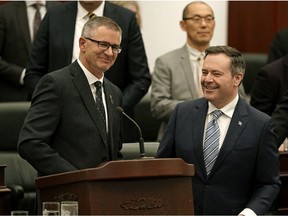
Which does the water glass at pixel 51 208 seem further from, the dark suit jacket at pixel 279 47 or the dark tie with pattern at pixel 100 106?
the dark suit jacket at pixel 279 47

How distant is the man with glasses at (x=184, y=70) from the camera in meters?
6.33

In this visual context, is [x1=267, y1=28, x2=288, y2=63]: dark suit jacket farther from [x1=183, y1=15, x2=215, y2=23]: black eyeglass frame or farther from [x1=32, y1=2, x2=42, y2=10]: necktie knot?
[x1=32, y1=2, x2=42, y2=10]: necktie knot

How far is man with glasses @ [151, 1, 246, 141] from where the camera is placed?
6.33 metres

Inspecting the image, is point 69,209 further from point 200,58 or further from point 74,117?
point 200,58

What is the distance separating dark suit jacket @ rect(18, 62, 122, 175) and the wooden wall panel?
4.61m

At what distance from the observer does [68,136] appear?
4520 millimetres

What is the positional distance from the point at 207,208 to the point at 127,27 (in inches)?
65.9

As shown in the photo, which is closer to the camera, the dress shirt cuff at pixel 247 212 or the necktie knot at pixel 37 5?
the dress shirt cuff at pixel 247 212

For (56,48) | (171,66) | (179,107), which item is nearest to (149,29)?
(171,66)

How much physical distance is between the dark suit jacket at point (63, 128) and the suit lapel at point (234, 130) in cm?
55

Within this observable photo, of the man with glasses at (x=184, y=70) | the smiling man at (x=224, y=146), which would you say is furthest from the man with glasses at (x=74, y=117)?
the man with glasses at (x=184, y=70)

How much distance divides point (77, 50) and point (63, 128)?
4.55 feet

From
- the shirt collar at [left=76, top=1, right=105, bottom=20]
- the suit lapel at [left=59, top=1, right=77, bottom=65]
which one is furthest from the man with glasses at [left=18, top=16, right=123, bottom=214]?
the shirt collar at [left=76, top=1, right=105, bottom=20]

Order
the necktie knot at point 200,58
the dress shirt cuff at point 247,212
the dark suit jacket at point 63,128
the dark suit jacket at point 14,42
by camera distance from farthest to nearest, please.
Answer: the dark suit jacket at point 14,42
the necktie knot at point 200,58
the dress shirt cuff at point 247,212
the dark suit jacket at point 63,128
